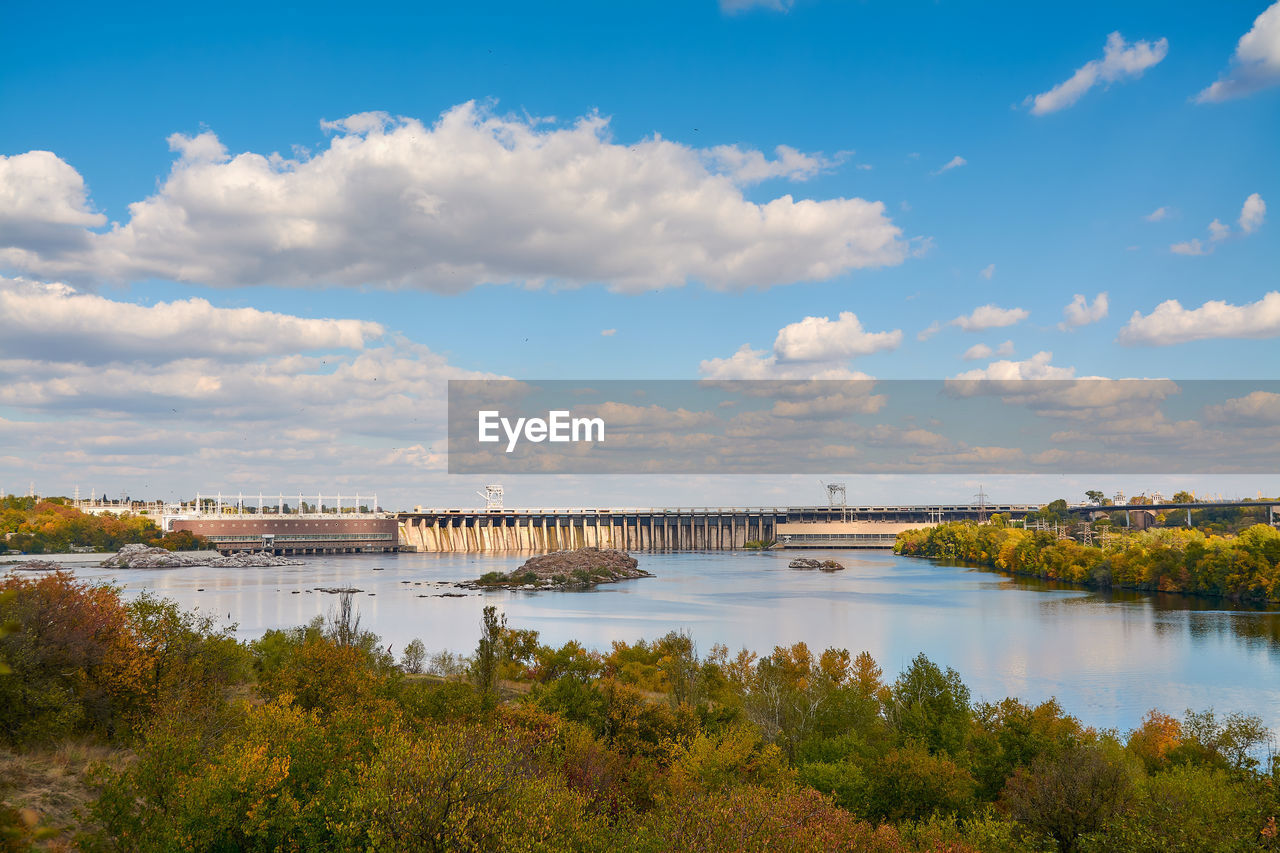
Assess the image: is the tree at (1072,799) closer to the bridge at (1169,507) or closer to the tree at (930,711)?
the tree at (930,711)

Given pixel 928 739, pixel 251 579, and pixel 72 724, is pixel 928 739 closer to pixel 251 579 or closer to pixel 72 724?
pixel 72 724

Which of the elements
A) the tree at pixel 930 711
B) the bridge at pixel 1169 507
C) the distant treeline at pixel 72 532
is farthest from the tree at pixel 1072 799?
the distant treeline at pixel 72 532

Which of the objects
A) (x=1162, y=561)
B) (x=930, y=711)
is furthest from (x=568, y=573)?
(x=930, y=711)

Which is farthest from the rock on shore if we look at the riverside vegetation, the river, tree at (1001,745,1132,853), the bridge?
the bridge

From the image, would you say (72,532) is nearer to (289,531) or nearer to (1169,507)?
(289,531)

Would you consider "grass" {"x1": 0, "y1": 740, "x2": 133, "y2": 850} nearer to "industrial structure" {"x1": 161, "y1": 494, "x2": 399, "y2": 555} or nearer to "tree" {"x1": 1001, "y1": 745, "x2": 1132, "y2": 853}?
"tree" {"x1": 1001, "y1": 745, "x2": 1132, "y2": 853}
